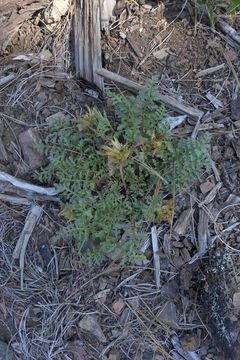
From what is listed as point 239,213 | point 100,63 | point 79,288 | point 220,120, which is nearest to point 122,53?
point 100,63

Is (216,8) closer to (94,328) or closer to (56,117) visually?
(56,117)

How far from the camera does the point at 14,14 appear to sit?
8.32 feet

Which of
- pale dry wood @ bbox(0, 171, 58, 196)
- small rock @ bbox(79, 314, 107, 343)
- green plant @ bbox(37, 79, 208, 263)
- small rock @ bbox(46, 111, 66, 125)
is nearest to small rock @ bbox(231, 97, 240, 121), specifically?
green plant @ bbox(37, 79, 208, 263)

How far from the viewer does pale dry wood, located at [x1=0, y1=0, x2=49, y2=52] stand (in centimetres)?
251

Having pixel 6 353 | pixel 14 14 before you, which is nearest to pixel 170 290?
pixel 6 353

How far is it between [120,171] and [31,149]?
0.44 meters

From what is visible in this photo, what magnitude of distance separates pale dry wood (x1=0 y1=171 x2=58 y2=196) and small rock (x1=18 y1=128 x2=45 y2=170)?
79 mm

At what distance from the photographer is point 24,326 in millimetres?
2412

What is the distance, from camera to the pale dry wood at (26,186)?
93.0 inches

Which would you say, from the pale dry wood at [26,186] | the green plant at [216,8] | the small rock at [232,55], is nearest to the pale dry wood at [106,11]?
the green plant at [216,8]

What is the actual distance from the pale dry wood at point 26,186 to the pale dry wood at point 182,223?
534 mm

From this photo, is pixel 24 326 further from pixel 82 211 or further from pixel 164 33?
pixel 164 33

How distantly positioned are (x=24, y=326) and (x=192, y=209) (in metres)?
0.90

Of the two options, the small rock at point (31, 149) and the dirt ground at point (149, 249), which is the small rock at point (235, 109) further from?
the small rock at point (31, 149)
